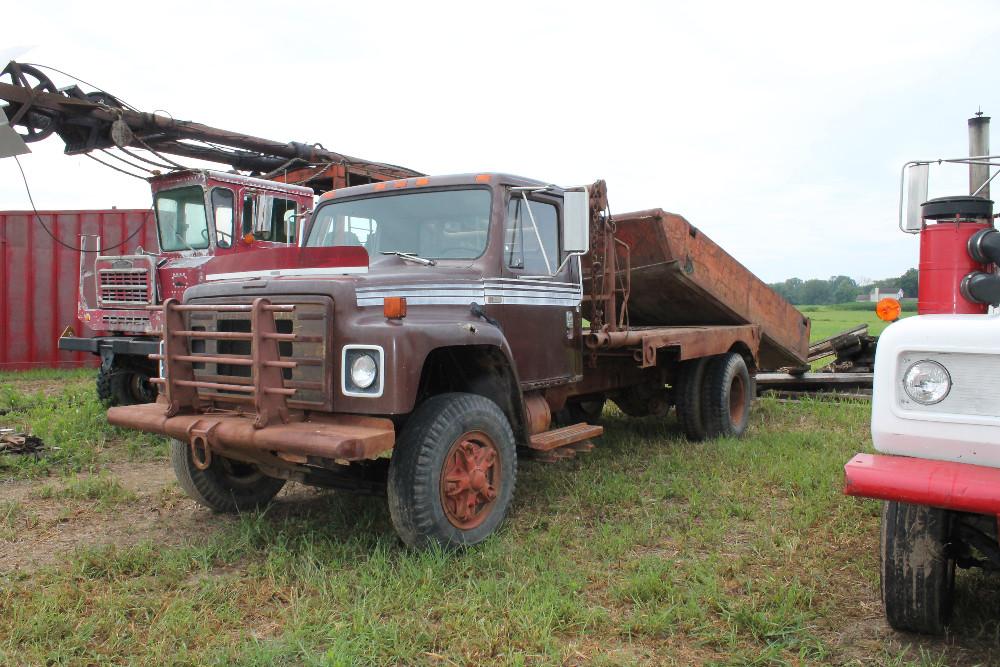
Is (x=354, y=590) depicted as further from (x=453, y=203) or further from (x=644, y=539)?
(x=453, y=203)

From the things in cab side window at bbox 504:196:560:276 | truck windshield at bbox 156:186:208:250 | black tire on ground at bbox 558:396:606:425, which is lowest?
black tire on ground at bbox 558:396:606:425

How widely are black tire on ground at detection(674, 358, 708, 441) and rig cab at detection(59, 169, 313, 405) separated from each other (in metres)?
4.47

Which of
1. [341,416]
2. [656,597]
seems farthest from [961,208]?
[341,416]

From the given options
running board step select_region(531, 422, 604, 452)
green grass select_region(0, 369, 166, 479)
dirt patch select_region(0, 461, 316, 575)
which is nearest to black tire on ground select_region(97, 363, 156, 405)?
green grass select_region(0, 369, 166, 479)

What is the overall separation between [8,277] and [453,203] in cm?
1073

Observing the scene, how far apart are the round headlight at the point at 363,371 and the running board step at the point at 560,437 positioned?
1354 mm

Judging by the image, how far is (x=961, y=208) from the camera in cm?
325

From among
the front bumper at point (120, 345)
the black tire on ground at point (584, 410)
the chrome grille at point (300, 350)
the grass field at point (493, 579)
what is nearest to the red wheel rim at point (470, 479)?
the grass field at point (493, 579)

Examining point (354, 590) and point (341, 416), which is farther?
point (341, 416)

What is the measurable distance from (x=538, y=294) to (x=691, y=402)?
2614 mm

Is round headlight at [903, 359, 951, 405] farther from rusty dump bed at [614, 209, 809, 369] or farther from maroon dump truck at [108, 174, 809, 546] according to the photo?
rusty dump bed at [614, 209, 809, 369]

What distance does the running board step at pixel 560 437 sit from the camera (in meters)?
4.75

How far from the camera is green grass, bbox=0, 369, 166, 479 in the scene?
6176mm

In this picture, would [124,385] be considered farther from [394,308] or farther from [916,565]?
[916,565]
